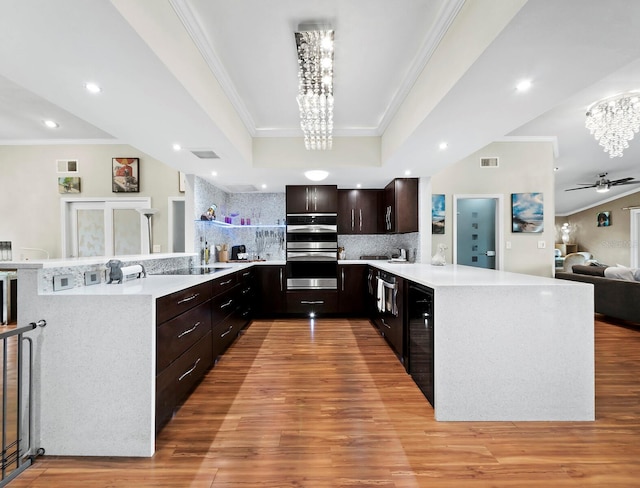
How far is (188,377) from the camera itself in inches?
87.1

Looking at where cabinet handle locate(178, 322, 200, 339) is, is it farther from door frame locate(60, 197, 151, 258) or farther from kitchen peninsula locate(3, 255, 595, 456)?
door frame locate(60, 197, 151, 258)

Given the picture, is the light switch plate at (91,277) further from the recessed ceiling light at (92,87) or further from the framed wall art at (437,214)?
the framed wall art at (437,214)

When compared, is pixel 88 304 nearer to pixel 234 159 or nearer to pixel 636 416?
pixel 234 159

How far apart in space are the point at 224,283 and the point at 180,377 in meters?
1.21

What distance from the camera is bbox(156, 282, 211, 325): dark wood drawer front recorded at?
180 cm

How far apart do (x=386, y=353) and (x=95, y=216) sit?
530 cm

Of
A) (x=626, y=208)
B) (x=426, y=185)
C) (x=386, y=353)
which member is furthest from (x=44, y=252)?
(x=626, y=208)

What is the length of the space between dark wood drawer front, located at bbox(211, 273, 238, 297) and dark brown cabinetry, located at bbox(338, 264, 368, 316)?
1783 millimetres

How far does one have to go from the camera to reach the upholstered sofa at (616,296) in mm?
3969

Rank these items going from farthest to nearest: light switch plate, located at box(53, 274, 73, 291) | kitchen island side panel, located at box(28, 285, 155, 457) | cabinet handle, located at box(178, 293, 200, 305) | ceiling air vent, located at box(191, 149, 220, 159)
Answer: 1. ceiling air vent, located at box(191, 149, 220, 159)
2. cabinet handle, located at box(178, 293, 200, 305)
3. light switch plate, located at box(53, 274, 73, 291)
4. kitchen island side panel, located at box(28, 285, 155, 457)

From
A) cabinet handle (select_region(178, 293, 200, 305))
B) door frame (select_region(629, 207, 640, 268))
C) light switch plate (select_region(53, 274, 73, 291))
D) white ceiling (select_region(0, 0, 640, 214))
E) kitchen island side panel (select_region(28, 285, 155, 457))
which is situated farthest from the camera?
door frame (select_region(629, 207, 640, 268))

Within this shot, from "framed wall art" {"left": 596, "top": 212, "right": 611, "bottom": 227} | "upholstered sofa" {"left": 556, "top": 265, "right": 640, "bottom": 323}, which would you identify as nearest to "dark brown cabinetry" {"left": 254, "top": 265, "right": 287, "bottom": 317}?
"upholstered sofa" {"left": 556, "top": 265, "right": 640, "bottom": 323}

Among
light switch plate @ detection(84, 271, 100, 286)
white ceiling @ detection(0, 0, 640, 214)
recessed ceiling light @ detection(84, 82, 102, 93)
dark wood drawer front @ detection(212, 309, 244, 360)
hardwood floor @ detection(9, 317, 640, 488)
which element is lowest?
hardwood floor @ detection(9, 317, 640, 488)

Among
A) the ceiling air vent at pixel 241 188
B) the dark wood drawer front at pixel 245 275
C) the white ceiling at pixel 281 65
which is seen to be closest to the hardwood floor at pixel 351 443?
the dark wood drawer front at pixel 245 275
